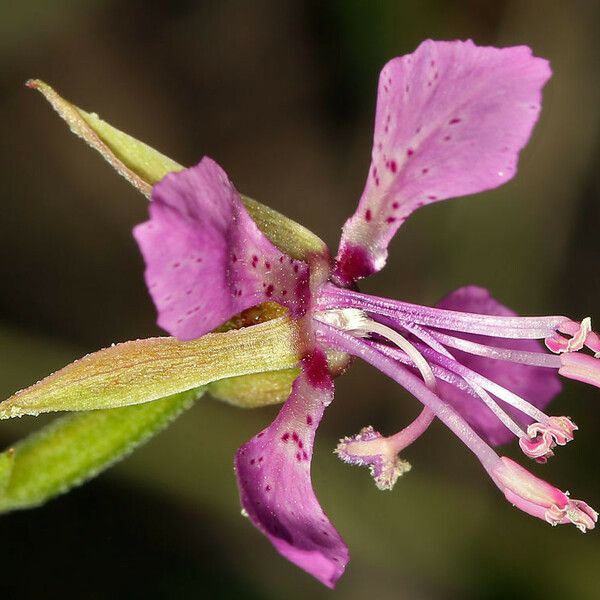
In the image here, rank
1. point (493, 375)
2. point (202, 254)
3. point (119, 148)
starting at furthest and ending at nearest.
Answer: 1. point (493, 375)
2. point (119, 148)
3. point (202, 254)

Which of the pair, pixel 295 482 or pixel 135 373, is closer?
pixel 135 373

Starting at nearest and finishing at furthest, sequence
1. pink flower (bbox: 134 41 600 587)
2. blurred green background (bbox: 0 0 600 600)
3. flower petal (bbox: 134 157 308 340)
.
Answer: flower petal (bbox: 134 157 308 340) → pink flower (bbox: 134 41 600 587) → blurred green background (bbox: 0 0 600 600)

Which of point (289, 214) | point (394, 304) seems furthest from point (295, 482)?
point (289, 214)

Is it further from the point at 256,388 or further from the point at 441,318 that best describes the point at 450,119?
the point at 256,388

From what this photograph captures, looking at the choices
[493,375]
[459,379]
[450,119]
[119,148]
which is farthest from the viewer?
[493,375]

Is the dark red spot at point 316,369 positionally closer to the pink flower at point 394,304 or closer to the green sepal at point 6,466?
the pink flower at point 394,304

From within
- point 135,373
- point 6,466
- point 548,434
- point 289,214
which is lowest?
point 6,466

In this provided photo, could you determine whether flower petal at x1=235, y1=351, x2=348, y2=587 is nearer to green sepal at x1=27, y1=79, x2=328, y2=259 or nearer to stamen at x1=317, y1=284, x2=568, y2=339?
stamen at x1=317, y1=284, x2=568, y2=339

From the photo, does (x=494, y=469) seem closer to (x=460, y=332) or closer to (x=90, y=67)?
(x=460, y=332)

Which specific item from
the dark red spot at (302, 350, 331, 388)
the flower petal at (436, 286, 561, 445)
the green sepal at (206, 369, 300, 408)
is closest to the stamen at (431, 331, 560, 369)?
the flower petal at (436, 286, 561, 445)
